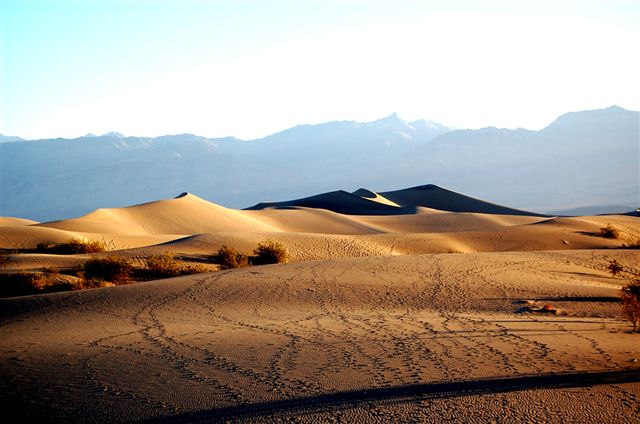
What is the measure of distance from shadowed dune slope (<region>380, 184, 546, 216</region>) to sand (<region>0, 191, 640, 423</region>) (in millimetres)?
49640

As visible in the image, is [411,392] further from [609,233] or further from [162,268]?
[609,233]

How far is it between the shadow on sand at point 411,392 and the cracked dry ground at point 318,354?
2cm

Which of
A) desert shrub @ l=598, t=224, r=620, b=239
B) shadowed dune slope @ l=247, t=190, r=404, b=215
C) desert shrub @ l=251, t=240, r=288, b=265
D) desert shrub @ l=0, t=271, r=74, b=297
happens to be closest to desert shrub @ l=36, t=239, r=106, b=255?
desert shrub @ l=251, t=240, r=288, b=265

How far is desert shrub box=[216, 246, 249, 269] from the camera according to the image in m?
21.8

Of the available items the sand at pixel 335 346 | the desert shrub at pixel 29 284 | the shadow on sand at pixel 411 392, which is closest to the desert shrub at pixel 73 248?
Result: the sand at pixel 335 346

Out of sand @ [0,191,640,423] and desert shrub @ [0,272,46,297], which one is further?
desert shrub @ [0,272,46,297]

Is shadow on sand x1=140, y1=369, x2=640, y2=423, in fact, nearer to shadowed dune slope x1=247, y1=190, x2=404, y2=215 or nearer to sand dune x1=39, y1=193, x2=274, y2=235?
sand dune x1=39, y1=193, x2=274, y2=235

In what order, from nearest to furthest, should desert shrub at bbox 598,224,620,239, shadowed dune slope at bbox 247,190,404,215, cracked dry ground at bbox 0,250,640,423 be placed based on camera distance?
cracked dry ground at bbox 0,250,640,423 < desert shrub at bbox 598,224,620,239 < shadowed dune slope at bbox 247,190,404,215

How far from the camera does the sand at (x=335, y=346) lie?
21.9 ft

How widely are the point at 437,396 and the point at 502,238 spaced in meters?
25.0

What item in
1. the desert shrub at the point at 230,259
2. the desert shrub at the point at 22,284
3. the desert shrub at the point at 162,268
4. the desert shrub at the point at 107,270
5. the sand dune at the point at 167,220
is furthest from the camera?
the sand dune at the point at 167,220

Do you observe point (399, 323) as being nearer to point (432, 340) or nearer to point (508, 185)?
point (432, 340)

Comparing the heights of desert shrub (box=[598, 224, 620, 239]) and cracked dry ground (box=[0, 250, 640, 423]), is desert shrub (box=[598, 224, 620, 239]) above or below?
below

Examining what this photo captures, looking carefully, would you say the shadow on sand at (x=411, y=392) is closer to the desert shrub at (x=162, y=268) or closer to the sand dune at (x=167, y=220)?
the desert shrub at (x=162, y=268)
